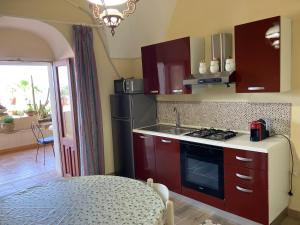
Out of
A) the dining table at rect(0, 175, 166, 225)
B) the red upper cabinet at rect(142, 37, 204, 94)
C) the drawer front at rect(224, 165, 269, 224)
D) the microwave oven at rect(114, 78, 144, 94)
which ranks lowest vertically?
the drawer front at rect(224, 165, 269, 224)

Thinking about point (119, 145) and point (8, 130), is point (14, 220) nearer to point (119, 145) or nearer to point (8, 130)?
point (119, 145)

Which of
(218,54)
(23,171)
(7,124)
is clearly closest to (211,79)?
(218,54)

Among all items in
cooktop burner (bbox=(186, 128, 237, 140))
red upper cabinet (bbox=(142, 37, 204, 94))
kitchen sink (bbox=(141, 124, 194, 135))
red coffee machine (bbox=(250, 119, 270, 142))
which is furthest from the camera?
kitchen sink (bbox=(141, 124, 194, 135))

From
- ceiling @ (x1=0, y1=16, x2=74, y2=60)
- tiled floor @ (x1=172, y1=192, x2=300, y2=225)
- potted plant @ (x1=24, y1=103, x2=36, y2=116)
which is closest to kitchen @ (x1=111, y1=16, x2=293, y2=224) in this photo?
tiled floor @ (x1=172, y1=192, x2=300, y2=225)

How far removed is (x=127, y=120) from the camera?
11.9 ft

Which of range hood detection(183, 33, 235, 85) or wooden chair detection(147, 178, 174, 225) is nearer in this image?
wooden chair detection(147, 178, 174, 225)

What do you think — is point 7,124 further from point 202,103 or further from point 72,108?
point 202,103

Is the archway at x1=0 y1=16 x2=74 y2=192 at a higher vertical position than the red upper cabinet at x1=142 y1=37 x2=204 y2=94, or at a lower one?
higher

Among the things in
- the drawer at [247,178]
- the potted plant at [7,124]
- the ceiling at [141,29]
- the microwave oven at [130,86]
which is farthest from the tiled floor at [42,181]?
the ceiling at [141,29]

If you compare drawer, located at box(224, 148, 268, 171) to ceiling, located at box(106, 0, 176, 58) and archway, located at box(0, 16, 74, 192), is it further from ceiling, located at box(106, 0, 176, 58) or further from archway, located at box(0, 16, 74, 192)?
archway, located at box(0, 16, 74, 192)

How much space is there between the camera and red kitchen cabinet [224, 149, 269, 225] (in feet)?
7.59

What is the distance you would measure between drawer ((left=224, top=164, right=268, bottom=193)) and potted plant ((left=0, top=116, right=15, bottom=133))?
5690 millimetres

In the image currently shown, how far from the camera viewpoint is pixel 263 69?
2.38m

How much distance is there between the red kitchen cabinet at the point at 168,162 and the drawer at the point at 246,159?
2.24 feet
